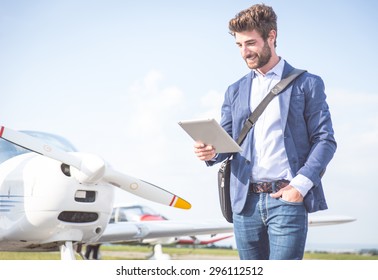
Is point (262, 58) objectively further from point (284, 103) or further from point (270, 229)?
point (270, 229)

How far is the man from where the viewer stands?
1.59 metres

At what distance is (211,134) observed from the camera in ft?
5.26

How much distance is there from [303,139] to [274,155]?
10cm

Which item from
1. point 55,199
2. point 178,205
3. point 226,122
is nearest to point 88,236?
point 55,199

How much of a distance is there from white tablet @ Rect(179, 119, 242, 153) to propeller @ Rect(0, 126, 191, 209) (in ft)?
7.01

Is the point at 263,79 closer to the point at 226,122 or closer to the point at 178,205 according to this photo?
the point at 226,122

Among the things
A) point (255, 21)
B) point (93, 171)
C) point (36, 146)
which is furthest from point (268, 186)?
point (36, 146)

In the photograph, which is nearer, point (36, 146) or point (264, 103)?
point (264, 103)

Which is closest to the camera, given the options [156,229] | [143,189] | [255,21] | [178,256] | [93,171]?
[255,21]

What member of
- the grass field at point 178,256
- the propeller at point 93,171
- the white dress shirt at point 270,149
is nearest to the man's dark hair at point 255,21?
the white dress shirt at point 270,149

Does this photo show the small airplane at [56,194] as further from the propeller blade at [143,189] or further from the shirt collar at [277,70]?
the shirt collar at [277,70]

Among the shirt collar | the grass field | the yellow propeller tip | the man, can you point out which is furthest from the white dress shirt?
the yellow propeller tip
